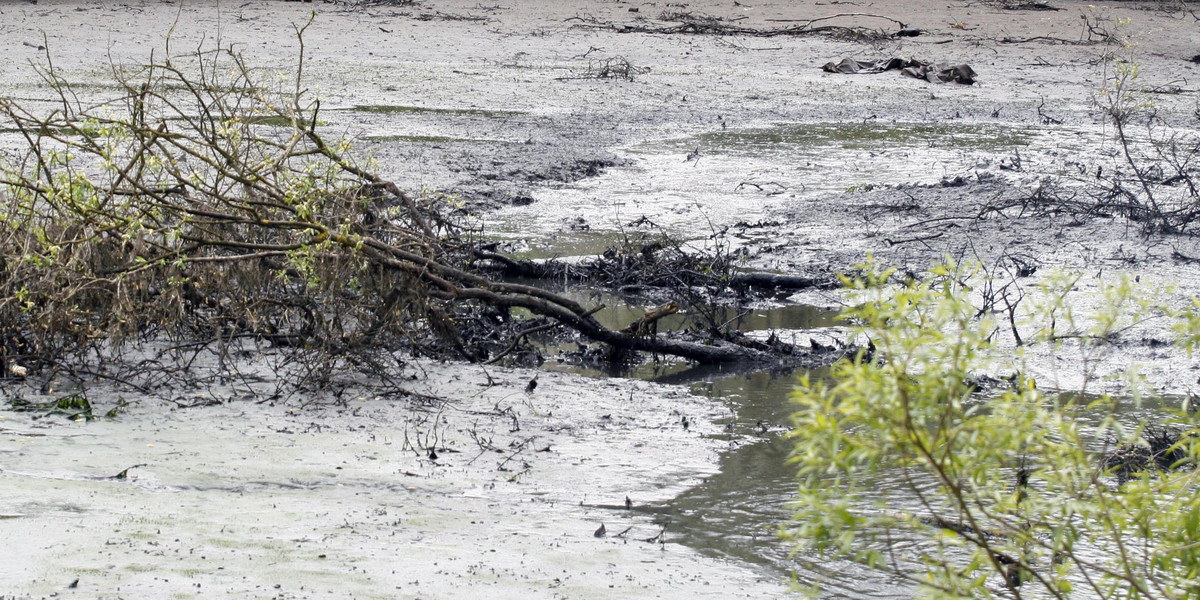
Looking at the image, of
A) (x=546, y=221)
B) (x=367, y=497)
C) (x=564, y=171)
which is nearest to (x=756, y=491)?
(x=367, y=497)

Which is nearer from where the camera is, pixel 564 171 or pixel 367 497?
pixel 367 497

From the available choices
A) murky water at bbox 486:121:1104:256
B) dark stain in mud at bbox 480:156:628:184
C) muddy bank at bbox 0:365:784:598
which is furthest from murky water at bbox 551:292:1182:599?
dark stain in mud at bbox 480:156:628:184

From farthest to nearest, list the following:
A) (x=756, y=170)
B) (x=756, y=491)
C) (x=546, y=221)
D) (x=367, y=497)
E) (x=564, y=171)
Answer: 1. (x=756, y=170)
2. (x=564, y=171)
3. (x=546, y=221)
4. (x=756, y=491)
5. (x=367, y=497)

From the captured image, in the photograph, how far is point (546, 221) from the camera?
9375 millimetres

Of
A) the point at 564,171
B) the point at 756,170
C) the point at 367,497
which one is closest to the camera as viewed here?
the point at 367,497

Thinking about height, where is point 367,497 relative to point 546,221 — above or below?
below

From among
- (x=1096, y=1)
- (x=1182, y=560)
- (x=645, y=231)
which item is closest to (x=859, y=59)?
(x=1096, y=1)

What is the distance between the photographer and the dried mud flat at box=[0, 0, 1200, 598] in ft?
12.3

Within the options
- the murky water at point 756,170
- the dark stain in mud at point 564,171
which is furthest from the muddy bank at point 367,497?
the dark stain in mud at point 564,171

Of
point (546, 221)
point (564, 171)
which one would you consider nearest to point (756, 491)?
point (546, 221)

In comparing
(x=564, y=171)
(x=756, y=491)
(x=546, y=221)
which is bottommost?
(x=756, y=491)

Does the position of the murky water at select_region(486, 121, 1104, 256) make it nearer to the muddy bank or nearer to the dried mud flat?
the dried mud flat

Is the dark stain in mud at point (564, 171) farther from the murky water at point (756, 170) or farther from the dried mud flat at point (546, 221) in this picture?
the murky water at point (756, 170)

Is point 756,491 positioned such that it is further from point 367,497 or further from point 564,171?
point 564,171
